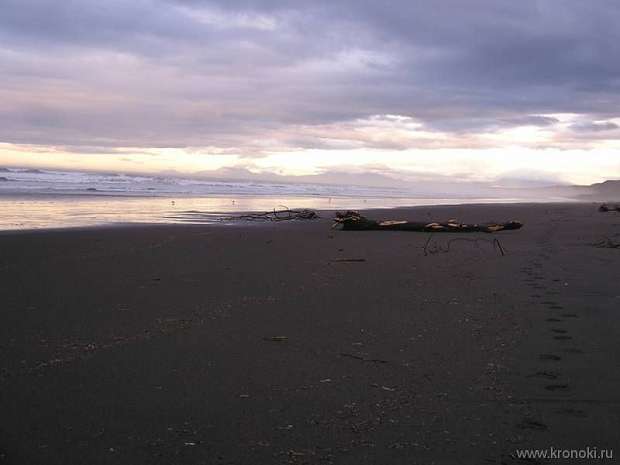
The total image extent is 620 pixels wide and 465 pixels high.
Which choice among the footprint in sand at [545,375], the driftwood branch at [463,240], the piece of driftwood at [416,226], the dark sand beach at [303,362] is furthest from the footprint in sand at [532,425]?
the piece of driftwood at [416,226]

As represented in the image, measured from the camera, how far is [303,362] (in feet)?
13.7

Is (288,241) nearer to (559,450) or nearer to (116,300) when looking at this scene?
(116,300)

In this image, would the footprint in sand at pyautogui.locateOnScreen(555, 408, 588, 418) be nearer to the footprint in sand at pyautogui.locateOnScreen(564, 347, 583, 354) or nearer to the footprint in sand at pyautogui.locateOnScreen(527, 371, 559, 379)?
the footprint in sand at pyautogui.locateOnScreen(527, 371, 559, 379)

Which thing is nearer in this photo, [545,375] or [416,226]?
[545,375]

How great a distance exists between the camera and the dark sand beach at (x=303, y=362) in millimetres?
2959

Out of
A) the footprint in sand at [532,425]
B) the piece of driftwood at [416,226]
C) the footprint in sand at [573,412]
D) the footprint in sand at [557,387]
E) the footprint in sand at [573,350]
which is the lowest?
the footprint in sand at [532,425]

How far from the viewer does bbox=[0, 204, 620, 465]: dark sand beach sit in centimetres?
296

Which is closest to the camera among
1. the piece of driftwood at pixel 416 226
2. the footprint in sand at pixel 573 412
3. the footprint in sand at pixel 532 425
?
the footprint in sand at pixel 532 425

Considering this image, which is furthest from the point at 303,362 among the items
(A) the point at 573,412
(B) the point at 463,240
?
(B) the point at 463,240

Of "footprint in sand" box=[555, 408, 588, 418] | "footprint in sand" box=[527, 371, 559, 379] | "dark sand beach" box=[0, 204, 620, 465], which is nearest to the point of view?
"dark sand beach" box=[0, 204, 620, 465]

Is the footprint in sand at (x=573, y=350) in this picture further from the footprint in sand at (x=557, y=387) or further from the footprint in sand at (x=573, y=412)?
the footprint in sand at (x=573, y=412)

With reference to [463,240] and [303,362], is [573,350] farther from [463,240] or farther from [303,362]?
[463,240]

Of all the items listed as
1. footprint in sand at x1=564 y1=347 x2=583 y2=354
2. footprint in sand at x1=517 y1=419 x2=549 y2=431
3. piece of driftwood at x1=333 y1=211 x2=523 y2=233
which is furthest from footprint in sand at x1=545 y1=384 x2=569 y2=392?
piece of driftwood at x1=333 y1=211 x2=523 y2=233

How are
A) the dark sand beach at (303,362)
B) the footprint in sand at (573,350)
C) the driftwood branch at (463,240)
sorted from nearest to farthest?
1. the dark sand beach at (303,362)
2. the footprint in sand at (573,350)
3. the driftwood branch at (463,240)
